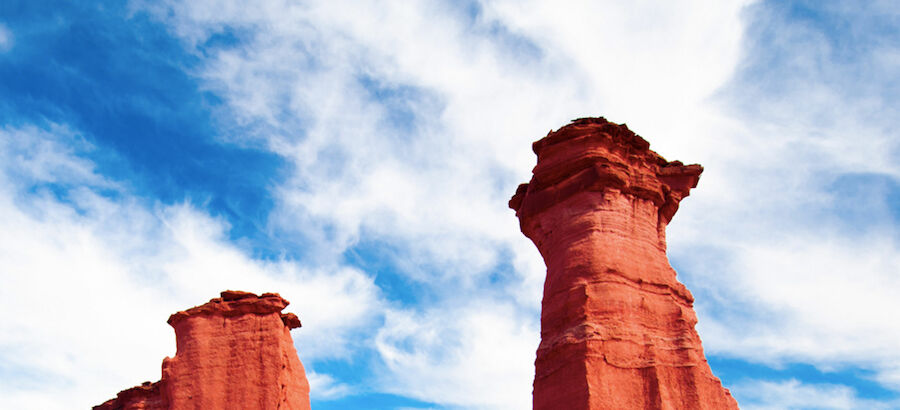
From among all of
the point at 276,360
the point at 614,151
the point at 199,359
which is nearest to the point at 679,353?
the point at 614,151

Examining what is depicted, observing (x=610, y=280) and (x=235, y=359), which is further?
(x=235, y=359)

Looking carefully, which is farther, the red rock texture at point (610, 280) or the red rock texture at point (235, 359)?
the red rock texture at point (235, 359)

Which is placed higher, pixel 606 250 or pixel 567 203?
pixel 567 203

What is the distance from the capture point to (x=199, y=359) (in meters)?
28.2

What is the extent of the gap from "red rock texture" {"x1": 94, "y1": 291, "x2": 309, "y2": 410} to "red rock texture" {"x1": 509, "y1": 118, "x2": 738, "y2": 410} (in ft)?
38.2

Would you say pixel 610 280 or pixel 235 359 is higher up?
pixel 610 280

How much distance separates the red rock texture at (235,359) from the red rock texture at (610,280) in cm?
1166

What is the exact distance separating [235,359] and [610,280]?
15758 mm

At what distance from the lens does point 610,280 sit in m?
19.5

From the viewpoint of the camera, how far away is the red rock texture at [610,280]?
18453mm

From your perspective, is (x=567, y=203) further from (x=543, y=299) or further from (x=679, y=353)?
(x=679, y=353)

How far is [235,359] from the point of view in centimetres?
2794

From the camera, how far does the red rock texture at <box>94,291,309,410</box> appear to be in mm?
27359

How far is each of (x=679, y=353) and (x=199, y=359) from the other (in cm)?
1845
